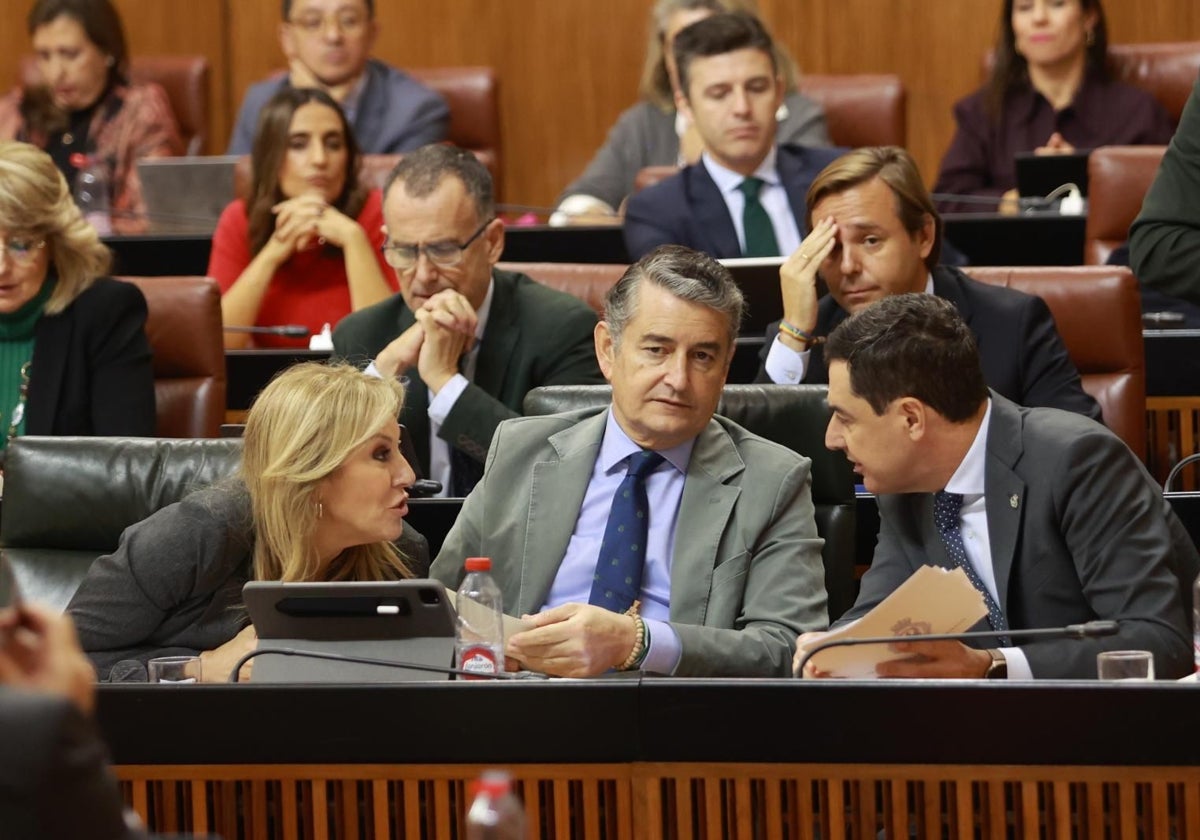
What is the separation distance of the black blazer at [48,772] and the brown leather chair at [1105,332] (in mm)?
2688

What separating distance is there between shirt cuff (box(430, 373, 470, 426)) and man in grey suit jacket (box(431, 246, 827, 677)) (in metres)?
0.56

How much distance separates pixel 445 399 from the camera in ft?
11.1

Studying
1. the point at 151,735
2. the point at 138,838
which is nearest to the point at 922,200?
the point at 151,735

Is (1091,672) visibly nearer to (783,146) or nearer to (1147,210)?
(1147,210)

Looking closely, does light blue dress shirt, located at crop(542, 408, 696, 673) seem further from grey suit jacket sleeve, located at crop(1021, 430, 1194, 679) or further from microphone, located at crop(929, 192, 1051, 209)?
microphone, located at crop(929, 192, 1051, 209)

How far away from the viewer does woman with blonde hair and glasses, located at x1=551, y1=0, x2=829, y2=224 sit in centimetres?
566

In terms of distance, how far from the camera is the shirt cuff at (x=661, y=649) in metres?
2.39

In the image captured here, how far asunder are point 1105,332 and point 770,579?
1.31 meters

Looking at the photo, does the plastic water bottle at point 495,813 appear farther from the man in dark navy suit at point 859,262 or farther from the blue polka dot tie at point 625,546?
the man in dark navy suit at point 859,262

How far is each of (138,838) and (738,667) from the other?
1303 millimetres

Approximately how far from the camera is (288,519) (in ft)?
8.36

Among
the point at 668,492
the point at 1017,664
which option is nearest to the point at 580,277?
the point at 668,492

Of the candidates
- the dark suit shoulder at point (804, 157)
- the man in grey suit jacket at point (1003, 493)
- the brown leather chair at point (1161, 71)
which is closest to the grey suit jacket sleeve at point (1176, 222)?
the man in grey suit jacket at point (1003, 493)

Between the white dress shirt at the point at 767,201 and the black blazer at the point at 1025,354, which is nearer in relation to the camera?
the black blazer at the point at 1025,354
